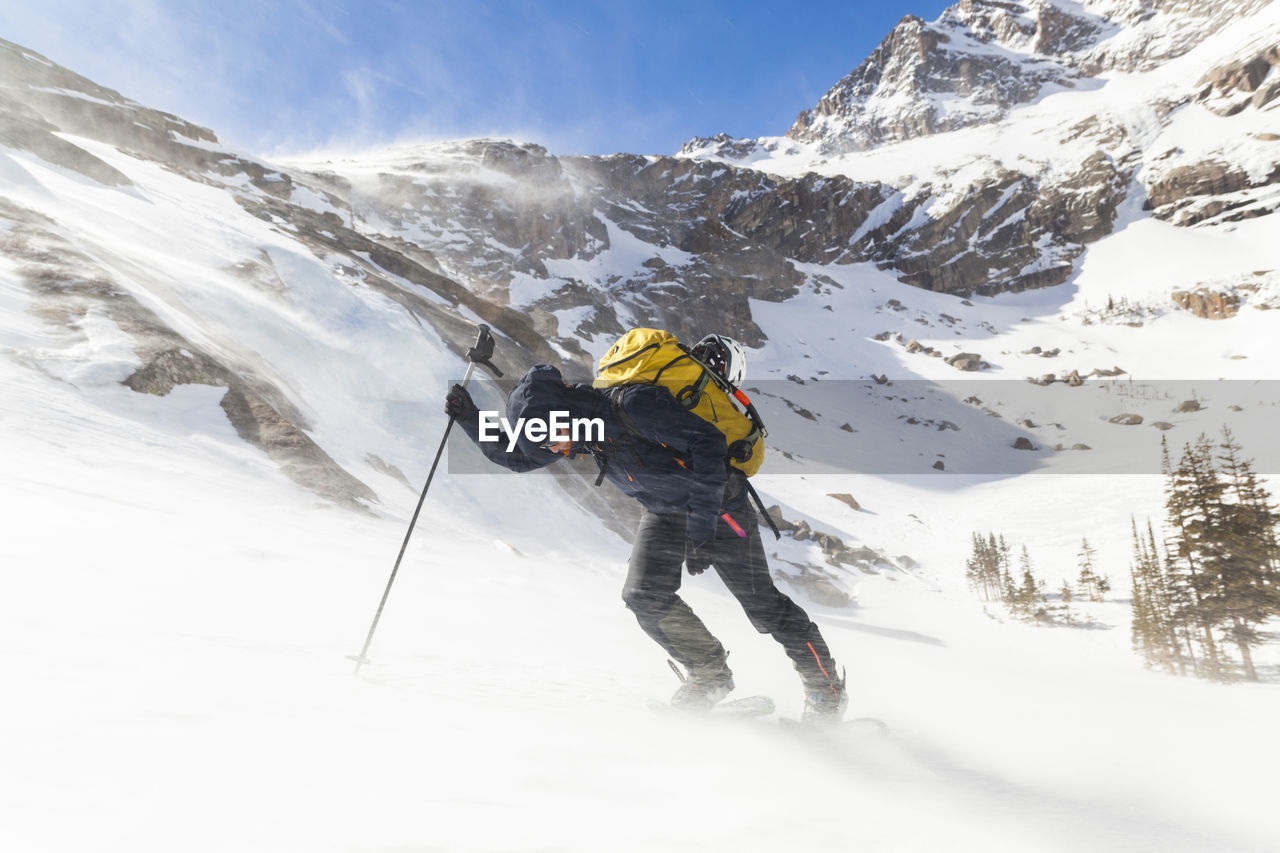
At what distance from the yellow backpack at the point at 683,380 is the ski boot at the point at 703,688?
1.19 meters

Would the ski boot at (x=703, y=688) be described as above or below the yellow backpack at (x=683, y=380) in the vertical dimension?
below

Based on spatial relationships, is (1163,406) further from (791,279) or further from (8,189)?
(8,189)

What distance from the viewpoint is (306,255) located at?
2112 cm

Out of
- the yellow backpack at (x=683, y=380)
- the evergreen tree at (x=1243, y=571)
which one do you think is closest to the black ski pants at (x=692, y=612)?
the yellow backpack at (x=683, y=380)

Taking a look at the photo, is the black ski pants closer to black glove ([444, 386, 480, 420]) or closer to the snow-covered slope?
the snow-covered slope

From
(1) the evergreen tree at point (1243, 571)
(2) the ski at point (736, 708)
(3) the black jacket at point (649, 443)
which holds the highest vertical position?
(1) the evergreen tree at point (1243, 571)

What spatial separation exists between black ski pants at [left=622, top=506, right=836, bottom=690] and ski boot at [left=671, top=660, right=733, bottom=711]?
39 millimetres

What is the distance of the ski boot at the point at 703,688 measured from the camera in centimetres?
342

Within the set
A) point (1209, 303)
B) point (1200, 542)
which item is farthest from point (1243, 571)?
point (1209, 303)

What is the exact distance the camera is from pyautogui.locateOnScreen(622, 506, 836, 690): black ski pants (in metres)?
3.51

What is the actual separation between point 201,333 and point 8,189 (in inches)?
352

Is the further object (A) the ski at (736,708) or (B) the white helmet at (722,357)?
(B) the white helmet at (722,357)

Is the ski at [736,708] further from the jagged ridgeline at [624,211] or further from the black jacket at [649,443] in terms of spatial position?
the jagged ridgeline at [624,211]

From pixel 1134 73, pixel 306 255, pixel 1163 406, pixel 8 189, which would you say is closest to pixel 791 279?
pixel 1163 406
